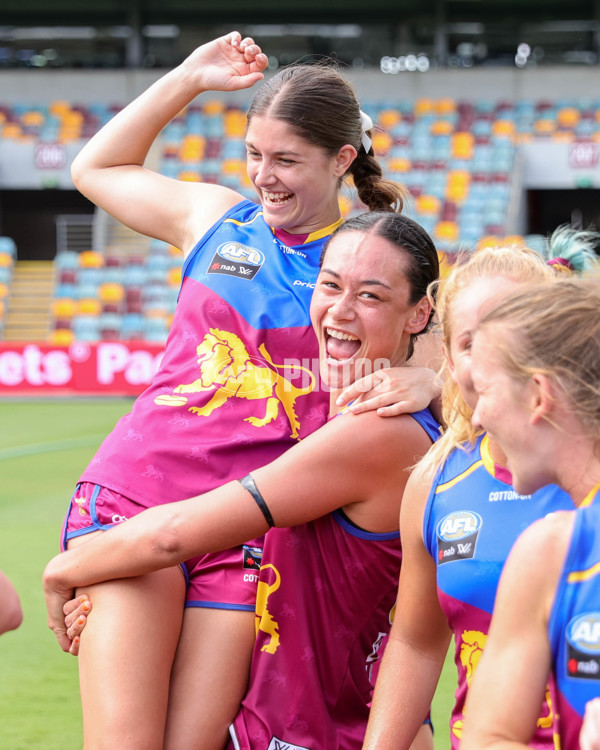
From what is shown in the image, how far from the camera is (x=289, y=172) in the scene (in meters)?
2.53

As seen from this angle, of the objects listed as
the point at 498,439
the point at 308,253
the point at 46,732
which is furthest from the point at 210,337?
the point at 46,732

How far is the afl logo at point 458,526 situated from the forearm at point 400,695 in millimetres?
296

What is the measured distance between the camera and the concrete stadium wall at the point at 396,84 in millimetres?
21953

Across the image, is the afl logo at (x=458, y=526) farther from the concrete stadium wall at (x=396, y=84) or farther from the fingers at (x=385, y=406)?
the concrete stadium wall at (x=396, y=84)

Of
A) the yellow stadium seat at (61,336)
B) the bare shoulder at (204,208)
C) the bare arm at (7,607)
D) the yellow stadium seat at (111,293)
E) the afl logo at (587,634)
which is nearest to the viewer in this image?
the afl logo at (587,634)

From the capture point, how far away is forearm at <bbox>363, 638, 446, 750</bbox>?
6.45ft

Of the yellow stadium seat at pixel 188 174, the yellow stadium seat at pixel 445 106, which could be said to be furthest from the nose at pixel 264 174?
the yellow stadium seat at pixel 445 106

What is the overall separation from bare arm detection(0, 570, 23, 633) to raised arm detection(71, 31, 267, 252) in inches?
44.1

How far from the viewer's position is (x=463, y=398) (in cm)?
193

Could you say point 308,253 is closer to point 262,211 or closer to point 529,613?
point 262,211

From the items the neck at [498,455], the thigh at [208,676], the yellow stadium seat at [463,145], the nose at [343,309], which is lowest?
the yellow stadium seat at [463,145]

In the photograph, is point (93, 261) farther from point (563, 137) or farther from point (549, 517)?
point (549, 517)

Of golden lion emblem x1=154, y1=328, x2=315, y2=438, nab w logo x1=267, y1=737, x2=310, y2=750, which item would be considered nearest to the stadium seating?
golden lion emblem x1=154, y1=328, x2=315, y2=438

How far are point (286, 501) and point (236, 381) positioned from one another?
460 millimetres
